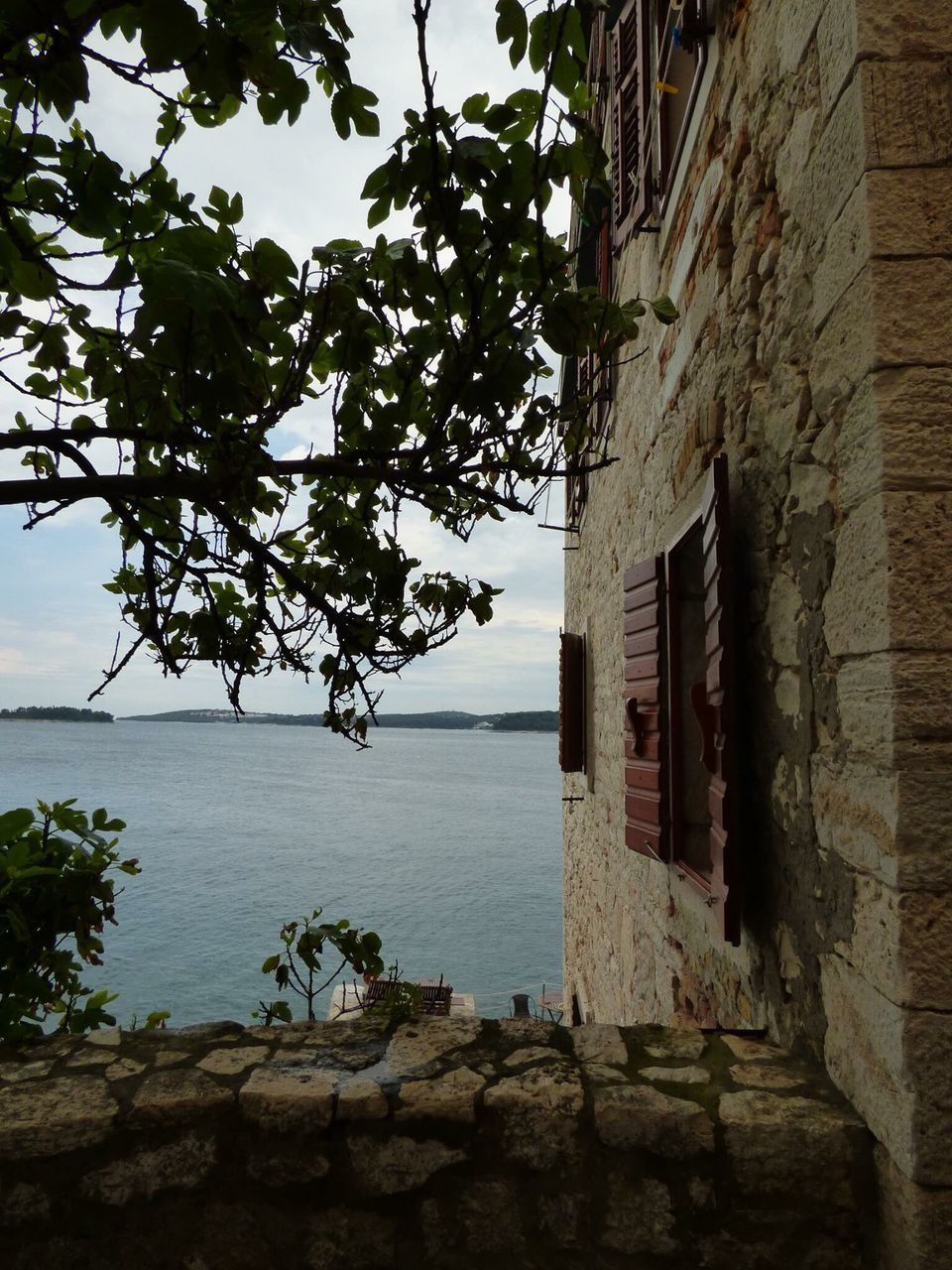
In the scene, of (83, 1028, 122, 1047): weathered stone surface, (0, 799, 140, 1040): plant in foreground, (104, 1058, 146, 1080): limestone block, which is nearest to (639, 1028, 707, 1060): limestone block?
(104, 1058, 146, 1080): limestone block

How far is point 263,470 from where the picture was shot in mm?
1862

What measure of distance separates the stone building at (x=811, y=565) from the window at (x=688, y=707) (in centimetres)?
1

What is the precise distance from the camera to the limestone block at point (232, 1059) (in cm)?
177

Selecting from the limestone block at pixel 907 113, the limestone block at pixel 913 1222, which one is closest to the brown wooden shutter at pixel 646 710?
the limestone block at pixel 913 1222

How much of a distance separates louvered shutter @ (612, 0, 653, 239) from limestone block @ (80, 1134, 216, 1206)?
349cm

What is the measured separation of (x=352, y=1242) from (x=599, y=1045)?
631 mm

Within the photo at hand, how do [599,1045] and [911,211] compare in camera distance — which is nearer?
[911,211]

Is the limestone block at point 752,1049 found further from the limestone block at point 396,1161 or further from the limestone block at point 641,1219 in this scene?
the limestone block at point 396,1161

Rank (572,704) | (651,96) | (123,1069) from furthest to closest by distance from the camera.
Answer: (572,704) → (651,96) → (123,1069)

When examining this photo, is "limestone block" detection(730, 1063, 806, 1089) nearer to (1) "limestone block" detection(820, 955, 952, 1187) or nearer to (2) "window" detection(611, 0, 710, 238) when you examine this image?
(1) "limestone block" detection(820, 955, 952, 1187)

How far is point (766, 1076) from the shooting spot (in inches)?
66.5

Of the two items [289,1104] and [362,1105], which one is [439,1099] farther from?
[289,1104]

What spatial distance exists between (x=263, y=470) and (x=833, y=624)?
1.24 meters

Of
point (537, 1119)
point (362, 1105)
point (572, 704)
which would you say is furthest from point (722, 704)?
point (572, 704)
